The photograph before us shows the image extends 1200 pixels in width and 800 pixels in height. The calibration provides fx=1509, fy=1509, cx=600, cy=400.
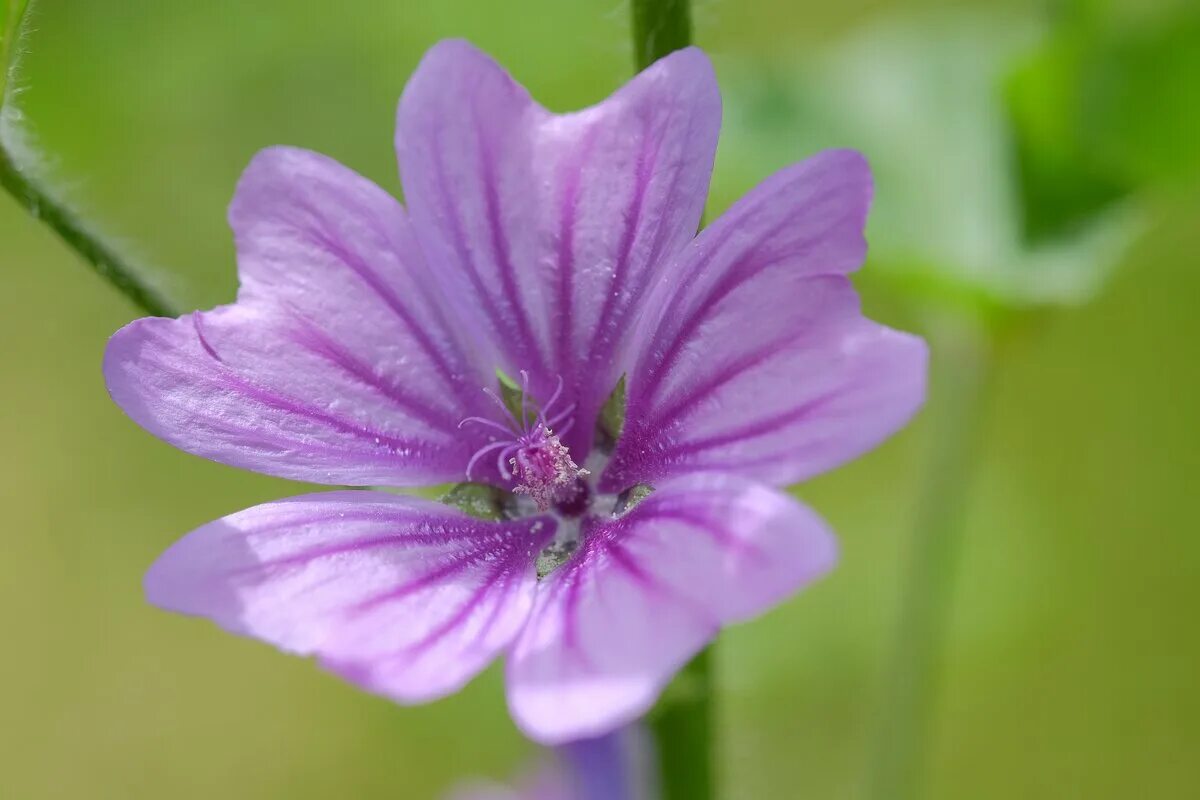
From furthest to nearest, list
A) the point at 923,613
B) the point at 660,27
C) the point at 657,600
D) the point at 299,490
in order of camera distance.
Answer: the point at 299,490 → the point at 923,613 → the point at 660,27 → the point at 657,600

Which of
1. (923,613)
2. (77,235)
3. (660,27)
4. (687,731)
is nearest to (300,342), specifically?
(77,235)

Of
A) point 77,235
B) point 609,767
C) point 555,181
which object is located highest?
point 77,235

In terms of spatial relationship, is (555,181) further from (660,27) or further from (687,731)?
(687,731)

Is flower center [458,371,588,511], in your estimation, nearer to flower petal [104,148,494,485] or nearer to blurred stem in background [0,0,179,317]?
flower petal [104,148,494,485]

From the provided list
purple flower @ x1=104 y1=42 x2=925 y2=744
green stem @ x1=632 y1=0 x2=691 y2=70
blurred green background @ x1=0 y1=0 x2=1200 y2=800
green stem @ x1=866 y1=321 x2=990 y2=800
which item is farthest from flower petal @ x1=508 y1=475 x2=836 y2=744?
blurred green background @ x1=0 y1=0 x2=1200 y2=800

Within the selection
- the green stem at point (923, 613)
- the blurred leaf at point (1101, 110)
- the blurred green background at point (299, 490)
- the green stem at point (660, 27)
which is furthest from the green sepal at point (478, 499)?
the blurred green background at point (299, 490)

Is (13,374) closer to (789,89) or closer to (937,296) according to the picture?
(789,89)
